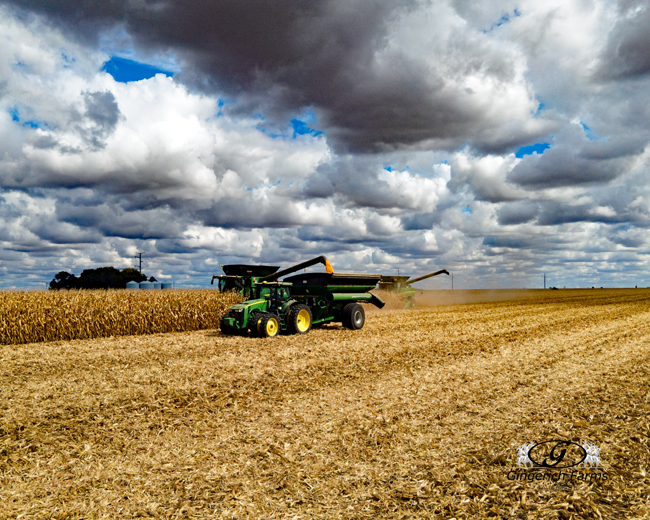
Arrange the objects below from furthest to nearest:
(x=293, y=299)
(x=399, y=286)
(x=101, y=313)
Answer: (x=399, y=286)
(x=101, y=313)
(x=293, y=299)

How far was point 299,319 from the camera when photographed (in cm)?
1623

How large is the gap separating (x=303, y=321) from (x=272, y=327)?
5.11 feet

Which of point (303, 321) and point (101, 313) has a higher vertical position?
point (101, 313)

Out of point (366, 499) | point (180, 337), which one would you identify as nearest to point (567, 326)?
point (180, 337)

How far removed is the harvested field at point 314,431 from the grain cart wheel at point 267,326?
7.00 ft

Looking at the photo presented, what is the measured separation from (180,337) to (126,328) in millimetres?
3091

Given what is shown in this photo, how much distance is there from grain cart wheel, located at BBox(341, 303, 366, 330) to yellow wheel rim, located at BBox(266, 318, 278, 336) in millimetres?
3562

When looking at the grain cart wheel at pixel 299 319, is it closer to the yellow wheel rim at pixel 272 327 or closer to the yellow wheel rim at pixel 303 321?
the yellow wheel rim at pixel 303 321

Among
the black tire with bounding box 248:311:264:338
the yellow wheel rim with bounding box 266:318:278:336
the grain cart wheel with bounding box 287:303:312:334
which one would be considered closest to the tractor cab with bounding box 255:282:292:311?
the grain cart wheel with bounding box 287:303:312:334

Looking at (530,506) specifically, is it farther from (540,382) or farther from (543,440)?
(540,382)

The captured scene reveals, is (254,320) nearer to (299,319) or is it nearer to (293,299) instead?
(299,319)

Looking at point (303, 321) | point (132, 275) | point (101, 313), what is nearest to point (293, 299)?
point (303, 321)

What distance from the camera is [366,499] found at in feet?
15.1

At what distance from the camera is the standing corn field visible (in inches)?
649
